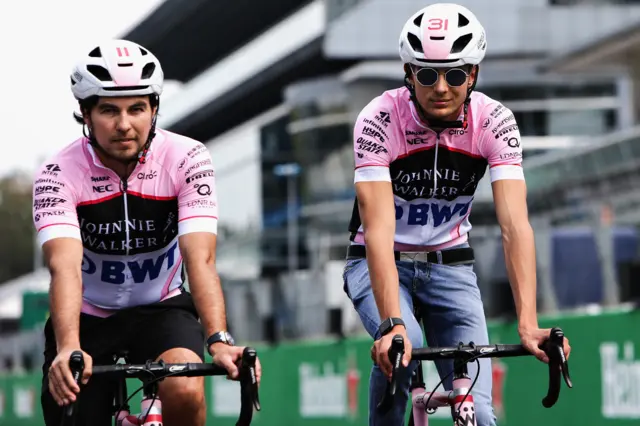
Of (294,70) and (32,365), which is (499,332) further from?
(294,70)

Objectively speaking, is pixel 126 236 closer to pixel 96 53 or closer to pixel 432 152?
Result: pixel 96 53

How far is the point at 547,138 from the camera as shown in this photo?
5331 cm

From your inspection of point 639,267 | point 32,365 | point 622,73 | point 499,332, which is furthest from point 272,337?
point 622,73

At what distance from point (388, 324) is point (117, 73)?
5.75 ft

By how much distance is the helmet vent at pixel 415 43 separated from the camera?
781 centimetres

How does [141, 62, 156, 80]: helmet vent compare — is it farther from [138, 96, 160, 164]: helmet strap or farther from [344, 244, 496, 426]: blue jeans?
[344, 244, 496, 426]: blue jeans

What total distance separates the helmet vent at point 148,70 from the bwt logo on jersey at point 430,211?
145cm

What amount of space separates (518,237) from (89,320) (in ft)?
7.28

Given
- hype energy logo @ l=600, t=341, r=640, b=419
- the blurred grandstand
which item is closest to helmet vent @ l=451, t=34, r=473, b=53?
hype energy logo @ l=600, t=341, r=640, b=419

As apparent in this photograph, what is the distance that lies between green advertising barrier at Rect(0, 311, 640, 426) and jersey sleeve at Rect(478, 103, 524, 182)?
5420 millimetres

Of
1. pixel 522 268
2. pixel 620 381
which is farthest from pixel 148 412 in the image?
pixel 620 381

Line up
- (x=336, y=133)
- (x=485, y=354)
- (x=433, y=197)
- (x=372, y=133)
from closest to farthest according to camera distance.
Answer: (x=485, y=354) → (x=372, y=133) → (x=433, y=197) → (x=336, y=133)

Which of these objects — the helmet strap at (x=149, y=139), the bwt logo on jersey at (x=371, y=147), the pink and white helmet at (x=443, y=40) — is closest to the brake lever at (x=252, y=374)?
the helmet strap at (x=149, y=139)

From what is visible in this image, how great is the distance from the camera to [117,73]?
7.72 metres
